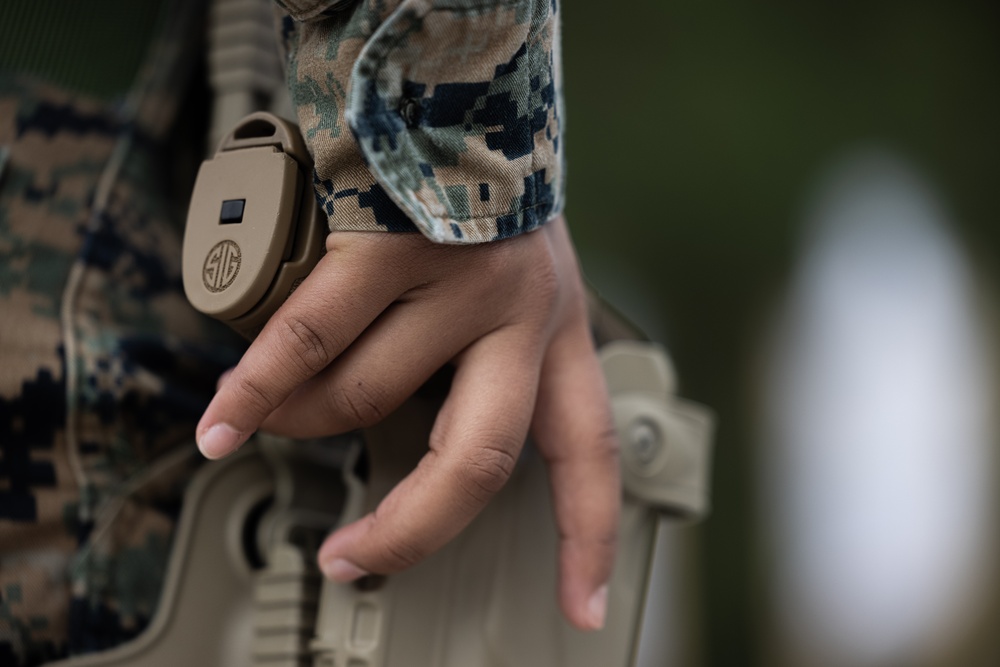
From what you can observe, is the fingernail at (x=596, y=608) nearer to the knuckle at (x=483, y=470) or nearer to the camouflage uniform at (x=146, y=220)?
the knuckle at (x=483, y=470)

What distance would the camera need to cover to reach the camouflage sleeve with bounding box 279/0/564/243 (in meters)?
0.41

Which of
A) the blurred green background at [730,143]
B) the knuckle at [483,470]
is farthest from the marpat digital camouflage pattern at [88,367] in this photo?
the blurred green background at [730,143]

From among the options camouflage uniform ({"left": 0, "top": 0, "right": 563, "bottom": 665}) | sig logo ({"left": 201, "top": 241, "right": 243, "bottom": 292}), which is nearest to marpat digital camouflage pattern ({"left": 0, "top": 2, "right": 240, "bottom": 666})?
A: camouflage uniform ({"left": 0, "top": 0, "right": 563, "bottom": 665})

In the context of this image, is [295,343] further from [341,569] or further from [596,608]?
[596,608]

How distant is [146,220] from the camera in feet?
2.17

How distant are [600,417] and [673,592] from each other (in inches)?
101

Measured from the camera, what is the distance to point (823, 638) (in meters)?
2.70

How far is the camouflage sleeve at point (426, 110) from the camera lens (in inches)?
16.3

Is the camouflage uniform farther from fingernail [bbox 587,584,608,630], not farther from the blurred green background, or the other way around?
the blurred green background

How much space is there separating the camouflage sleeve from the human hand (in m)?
0.02

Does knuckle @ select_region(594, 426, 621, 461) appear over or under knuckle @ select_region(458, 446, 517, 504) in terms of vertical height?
over

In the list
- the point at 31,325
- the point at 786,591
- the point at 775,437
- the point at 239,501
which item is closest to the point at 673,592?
the point at 786,591

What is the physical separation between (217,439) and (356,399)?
0.07 meters

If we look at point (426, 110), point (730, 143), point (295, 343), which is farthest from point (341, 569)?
point (730, 143)
